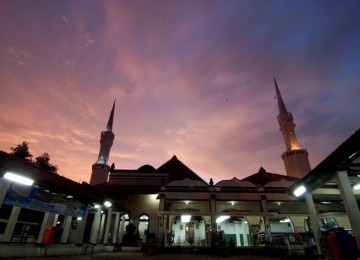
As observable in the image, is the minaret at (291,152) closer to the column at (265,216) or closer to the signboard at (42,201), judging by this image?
the column at (265,216)

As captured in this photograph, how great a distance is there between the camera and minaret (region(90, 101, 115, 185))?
38250mm

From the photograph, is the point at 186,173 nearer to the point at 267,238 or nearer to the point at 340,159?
the point at 267,238

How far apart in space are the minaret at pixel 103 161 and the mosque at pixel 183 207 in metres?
0.21

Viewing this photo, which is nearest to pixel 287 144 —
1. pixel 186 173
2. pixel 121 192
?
pixel 186 173

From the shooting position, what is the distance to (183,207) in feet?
72.1

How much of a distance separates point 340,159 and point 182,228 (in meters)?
20.9

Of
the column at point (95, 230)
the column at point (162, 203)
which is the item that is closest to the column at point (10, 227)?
the column at point (95, 230)

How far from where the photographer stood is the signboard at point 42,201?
9156mm

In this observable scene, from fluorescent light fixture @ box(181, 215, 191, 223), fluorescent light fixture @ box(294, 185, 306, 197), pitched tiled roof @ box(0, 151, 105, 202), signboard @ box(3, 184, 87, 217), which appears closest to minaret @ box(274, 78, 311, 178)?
fluorescent light fixture @ box(181, 215, 191, 223)

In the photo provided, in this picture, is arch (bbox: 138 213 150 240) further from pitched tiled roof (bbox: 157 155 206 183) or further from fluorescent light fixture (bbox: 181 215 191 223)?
pitched tiled roof (bbox: 157 155 206 183)

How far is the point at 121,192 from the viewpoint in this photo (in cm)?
2383

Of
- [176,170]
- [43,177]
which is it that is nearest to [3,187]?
[43,177]

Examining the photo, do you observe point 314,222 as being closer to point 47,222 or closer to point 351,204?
point 351,204

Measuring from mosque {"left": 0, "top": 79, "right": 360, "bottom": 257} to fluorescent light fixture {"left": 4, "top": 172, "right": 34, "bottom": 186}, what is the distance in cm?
22
